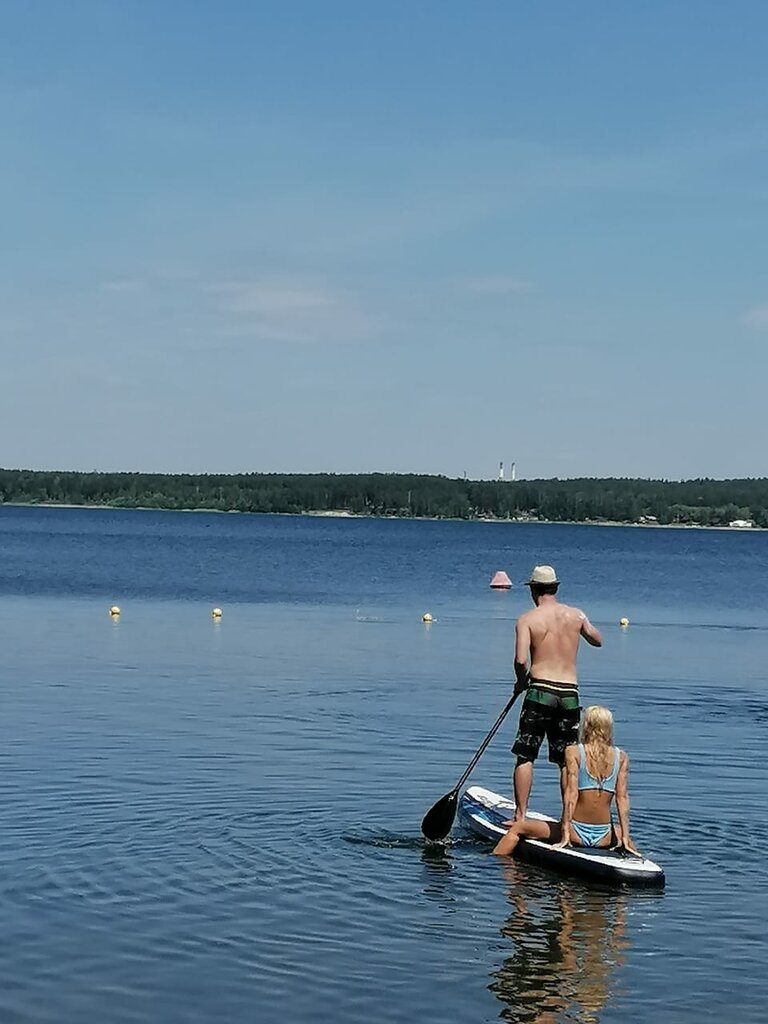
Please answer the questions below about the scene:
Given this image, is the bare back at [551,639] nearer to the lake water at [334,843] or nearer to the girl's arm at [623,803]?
the girl's arm at [623,803]

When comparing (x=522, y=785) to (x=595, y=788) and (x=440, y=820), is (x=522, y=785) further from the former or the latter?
(x=595, y=788)

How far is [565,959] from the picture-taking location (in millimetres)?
10305

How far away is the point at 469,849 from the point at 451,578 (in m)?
57.9

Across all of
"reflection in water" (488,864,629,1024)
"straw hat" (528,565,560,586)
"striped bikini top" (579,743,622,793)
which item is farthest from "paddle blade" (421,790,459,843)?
"straw hat" (528,565,560,586)

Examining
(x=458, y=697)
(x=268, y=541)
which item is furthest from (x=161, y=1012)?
(x=268, y=541)

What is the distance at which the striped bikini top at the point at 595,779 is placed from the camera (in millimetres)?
12384

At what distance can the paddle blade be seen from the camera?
45.2 feet

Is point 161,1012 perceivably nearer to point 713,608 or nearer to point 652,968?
point 652,968

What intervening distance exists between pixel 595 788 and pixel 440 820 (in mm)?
1797

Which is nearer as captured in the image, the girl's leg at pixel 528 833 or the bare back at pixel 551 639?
the girl's leg at pixel 528 833

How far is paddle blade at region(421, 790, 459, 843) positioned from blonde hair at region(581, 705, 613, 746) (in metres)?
1.81

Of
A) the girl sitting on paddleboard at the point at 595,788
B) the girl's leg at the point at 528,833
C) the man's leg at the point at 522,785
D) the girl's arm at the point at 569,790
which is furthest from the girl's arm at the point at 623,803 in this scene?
the man's leg at the point at 522,785

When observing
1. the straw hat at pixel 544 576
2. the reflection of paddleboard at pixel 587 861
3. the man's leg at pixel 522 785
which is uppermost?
the straw hat at pixel 544 576

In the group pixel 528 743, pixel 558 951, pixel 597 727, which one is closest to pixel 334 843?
pixel 528 743
